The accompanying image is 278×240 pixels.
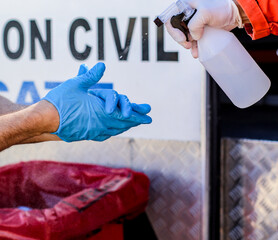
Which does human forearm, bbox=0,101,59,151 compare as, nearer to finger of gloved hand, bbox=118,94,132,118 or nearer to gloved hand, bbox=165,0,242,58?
finger of gloved hand, bbox=118,94,132,118

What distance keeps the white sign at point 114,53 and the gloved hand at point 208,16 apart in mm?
500

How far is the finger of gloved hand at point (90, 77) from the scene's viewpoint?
1.62 meters

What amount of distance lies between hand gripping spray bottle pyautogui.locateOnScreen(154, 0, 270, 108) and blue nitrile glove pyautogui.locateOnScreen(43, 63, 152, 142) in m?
0.25

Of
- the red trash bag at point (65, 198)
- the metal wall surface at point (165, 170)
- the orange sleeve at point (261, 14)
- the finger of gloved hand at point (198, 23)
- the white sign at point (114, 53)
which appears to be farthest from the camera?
the metal wall surface at point (165, 170)

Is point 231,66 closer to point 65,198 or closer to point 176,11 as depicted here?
point 176,11

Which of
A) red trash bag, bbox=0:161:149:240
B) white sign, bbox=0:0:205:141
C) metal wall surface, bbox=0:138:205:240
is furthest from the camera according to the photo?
metal wall surface, bbox=0:138:205:240

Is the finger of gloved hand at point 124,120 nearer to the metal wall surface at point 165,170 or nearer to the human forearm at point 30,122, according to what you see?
the human forearm at point 30,122

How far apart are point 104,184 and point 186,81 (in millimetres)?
554

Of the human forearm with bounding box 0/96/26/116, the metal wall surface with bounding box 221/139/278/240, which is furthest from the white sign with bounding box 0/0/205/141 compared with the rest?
the human forearm with bounding box 0/96/26/116

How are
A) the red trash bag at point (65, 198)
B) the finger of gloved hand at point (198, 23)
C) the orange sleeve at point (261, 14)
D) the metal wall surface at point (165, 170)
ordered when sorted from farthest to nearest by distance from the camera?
the metal wall surface at point (165, 170) < the red trash bag at point (65, 198) < the orange sleeve at point (261, 14) < the finger of gloved hand at point (198, 23)

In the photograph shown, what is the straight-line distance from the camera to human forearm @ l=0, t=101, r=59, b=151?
→ 1.60 metres

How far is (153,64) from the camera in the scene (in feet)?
7.28

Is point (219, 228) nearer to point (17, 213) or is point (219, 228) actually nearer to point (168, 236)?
point (168, 236)

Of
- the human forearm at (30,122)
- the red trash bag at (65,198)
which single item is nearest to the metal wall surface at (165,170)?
the red trash bag at (65,198)
